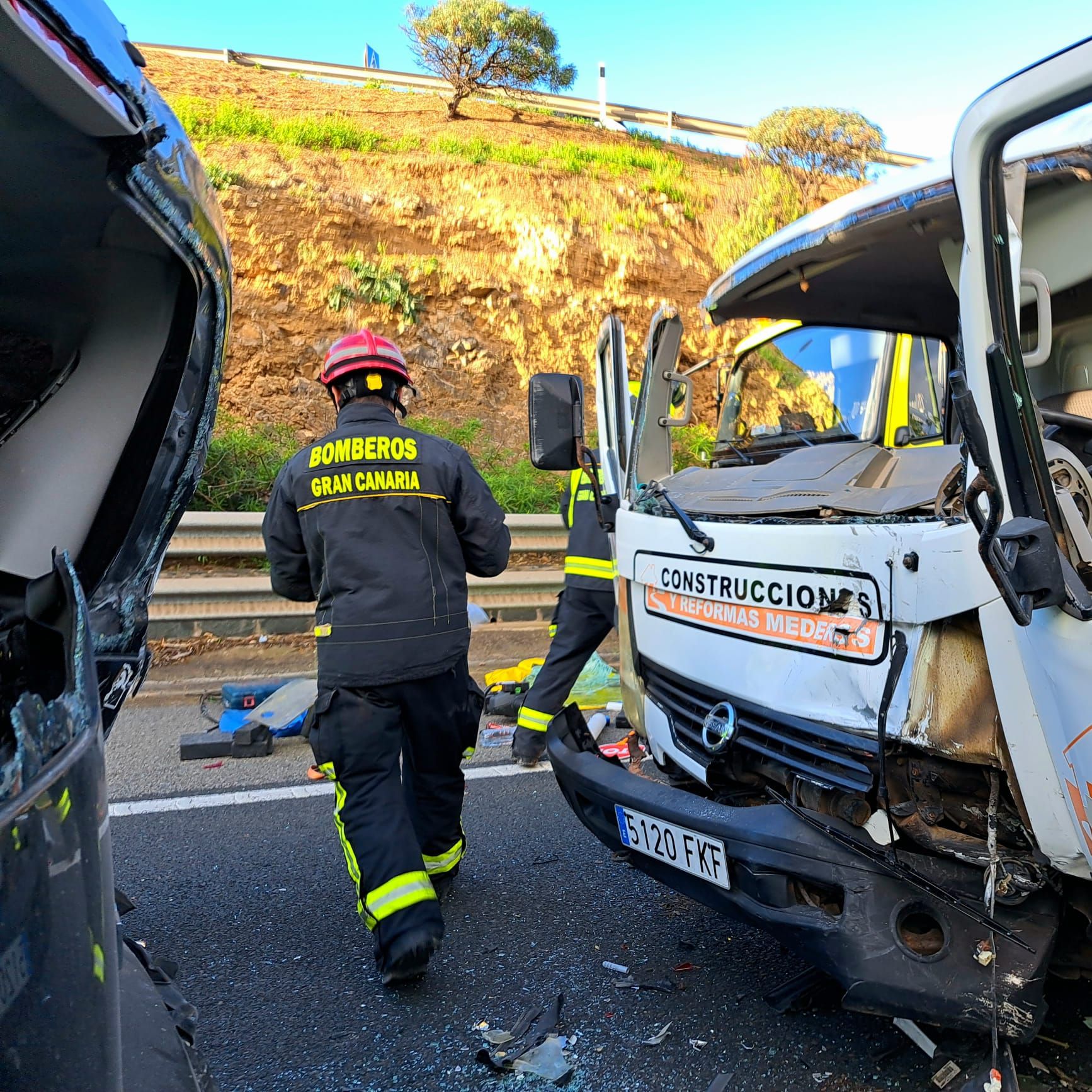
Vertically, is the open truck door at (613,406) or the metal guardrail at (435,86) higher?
the metal guardrail at (435,86)

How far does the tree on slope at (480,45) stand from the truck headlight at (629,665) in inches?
636

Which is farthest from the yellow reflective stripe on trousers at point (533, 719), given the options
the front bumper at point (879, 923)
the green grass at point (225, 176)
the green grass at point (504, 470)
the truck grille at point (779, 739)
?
the green grass at point (225, 176)

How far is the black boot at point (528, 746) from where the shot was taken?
4.89 m

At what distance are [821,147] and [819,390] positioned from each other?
12.4m

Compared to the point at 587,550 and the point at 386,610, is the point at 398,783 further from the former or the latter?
the point at 587,550

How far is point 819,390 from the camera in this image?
376cm

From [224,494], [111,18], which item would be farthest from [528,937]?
[224,494]

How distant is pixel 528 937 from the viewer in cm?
311

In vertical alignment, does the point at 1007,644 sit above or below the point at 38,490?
below

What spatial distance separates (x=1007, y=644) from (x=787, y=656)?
1.78 feet

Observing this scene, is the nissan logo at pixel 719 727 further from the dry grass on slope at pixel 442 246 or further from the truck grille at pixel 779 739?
the dry grass on slope at pixel 442 246

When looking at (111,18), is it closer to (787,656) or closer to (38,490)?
(38,490)

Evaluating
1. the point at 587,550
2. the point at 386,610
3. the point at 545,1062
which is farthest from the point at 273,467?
the point at 545,1062

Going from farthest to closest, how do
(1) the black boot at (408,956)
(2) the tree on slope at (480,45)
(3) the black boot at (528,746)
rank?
1. (2) the tree on slope at (480,45)
2. (3) the black boot at (528,746)
3. (1) the black boot at (408,956)
